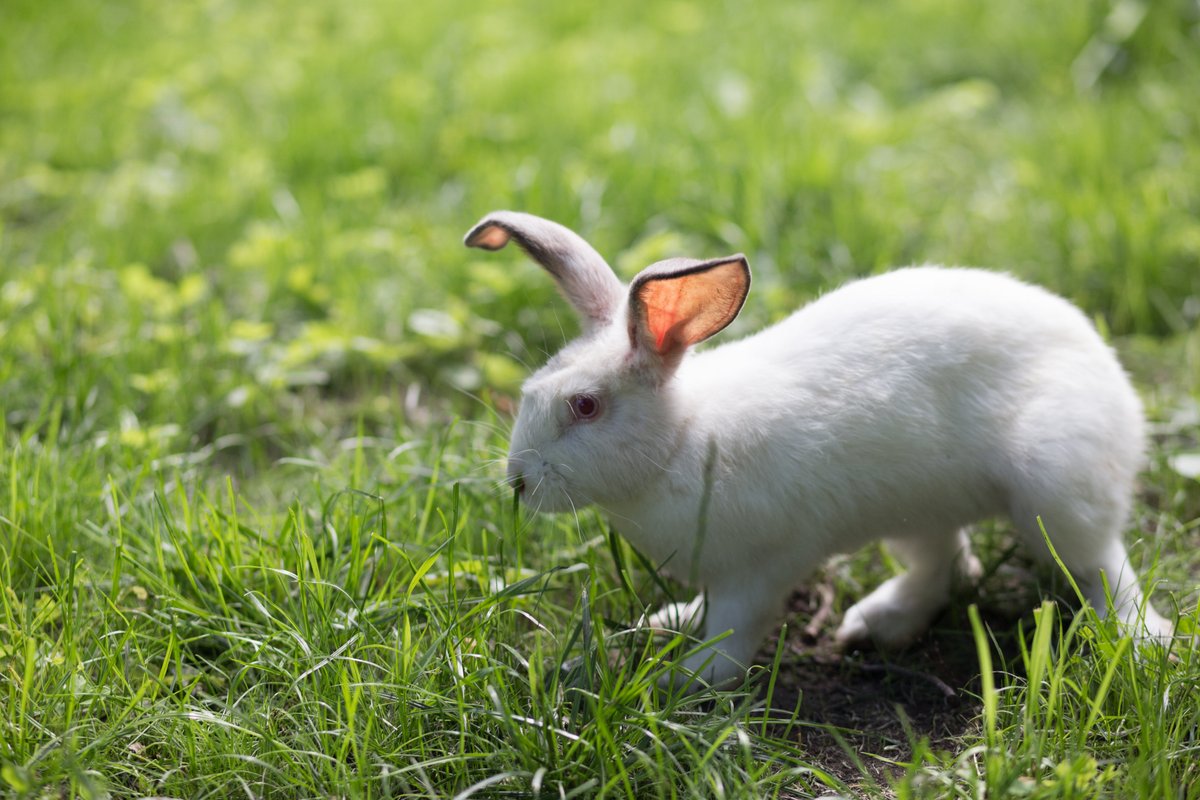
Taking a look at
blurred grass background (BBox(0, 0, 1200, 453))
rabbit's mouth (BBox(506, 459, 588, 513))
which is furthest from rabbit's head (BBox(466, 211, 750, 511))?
blurred grass background (BBox(0, 0, 1200, 453))

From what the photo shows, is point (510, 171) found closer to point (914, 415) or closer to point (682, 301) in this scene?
point (682, 301)

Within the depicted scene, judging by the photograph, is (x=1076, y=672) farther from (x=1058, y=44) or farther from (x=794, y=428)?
(x=1058, y=44)

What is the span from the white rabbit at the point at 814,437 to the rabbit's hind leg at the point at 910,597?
0.57 feet

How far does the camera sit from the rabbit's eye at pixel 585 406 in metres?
2.79

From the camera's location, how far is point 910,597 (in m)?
3.12

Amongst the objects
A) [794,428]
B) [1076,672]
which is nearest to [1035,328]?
[794,428]

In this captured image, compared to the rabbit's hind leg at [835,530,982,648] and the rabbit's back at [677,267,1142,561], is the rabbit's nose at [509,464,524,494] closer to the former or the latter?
the rabbit's back at [677,267,1142,561]

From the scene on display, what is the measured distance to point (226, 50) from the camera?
714 centimetres

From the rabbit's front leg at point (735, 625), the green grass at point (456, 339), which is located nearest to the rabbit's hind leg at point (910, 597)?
the green grass at point (456, 339)

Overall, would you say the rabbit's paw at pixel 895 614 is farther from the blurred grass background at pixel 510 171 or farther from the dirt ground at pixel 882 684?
the blurred grass background at pixel 510 171

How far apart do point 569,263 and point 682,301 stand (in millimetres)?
396

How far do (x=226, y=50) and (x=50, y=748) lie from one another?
568 cm

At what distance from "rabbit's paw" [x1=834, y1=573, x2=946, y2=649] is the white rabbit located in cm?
22

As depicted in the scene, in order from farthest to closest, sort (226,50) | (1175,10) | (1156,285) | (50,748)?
1. (226,50)
2. (1175,10)
3. (1156,285)
4. (50,748)
